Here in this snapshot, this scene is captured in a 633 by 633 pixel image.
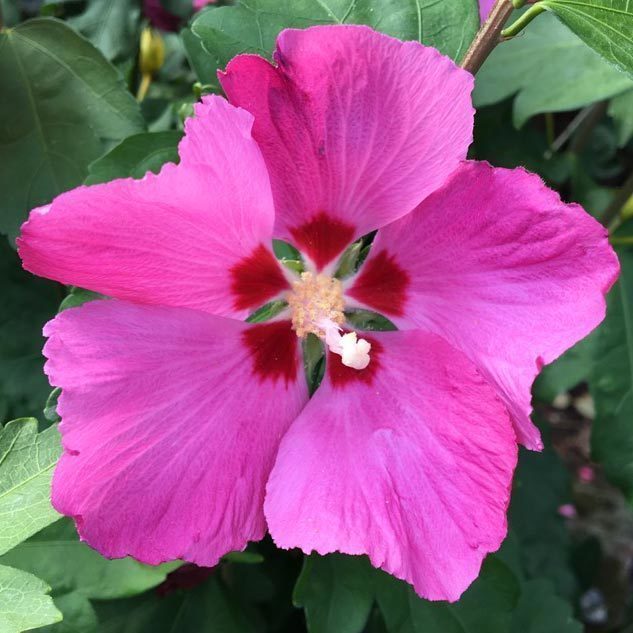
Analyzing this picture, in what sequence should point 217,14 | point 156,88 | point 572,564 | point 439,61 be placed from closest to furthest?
point 439,61 < point 217,14 < point 156,88 < point 572,564

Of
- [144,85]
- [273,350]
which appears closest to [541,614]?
[273,350]

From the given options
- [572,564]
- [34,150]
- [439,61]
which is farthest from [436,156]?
[572,564]

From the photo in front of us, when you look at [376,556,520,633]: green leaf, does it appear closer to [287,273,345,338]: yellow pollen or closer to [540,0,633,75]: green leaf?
[287,273,345,338]: yellow pollen

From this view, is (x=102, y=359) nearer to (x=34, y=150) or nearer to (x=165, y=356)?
(x=165, y=356)

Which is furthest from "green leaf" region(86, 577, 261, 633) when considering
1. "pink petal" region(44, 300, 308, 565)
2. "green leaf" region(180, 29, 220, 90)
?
"green leaf" region(180, 29, 220, 90)

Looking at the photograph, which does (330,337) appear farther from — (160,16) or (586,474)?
(586,474)

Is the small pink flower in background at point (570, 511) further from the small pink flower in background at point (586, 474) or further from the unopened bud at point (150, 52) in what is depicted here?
the unopened bud at point (150, 52)

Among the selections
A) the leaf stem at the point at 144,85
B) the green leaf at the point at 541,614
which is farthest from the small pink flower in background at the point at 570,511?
the leaf stem at the point at 144,85
